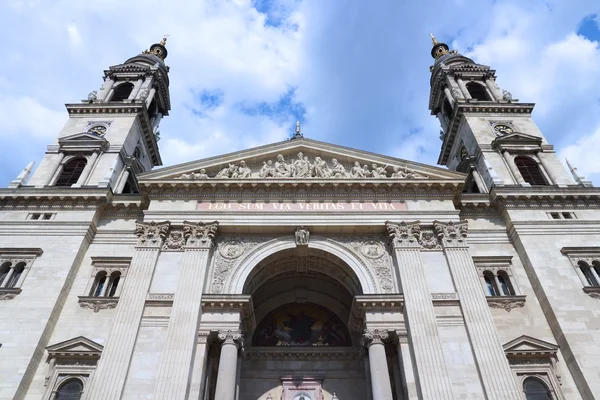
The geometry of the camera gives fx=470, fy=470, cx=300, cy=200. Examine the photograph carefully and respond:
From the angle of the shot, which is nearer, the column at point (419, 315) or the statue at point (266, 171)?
the column at point (419, 315)

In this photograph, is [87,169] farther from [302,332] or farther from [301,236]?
[302,332]

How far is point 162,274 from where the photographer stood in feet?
69.5

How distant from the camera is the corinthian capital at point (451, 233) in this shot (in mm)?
22172

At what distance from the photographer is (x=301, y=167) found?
2517cm

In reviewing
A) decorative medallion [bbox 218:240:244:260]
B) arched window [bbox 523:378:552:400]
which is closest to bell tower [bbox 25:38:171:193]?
decorative medallion [bbox 218:240:244:260]

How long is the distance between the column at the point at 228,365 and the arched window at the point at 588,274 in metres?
16.1

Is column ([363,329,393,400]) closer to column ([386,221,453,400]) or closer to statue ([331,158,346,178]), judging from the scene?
column ([386,221,453,400])

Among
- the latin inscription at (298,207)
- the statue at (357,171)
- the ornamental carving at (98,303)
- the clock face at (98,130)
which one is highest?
the clock face at (98,130)

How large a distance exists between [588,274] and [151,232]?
20686 mm

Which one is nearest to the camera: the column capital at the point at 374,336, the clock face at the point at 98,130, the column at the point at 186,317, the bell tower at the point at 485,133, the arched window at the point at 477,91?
the column at the point at 186,317

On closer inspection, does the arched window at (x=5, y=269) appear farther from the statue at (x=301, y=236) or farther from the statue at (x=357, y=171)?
the statue at (x=357, y=171)

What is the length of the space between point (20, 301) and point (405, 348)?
1652 centimetres

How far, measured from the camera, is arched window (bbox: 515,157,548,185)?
27.9m

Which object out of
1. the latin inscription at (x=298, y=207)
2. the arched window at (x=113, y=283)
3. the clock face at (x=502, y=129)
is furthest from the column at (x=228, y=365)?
the clock face at (x=502, y=129)
